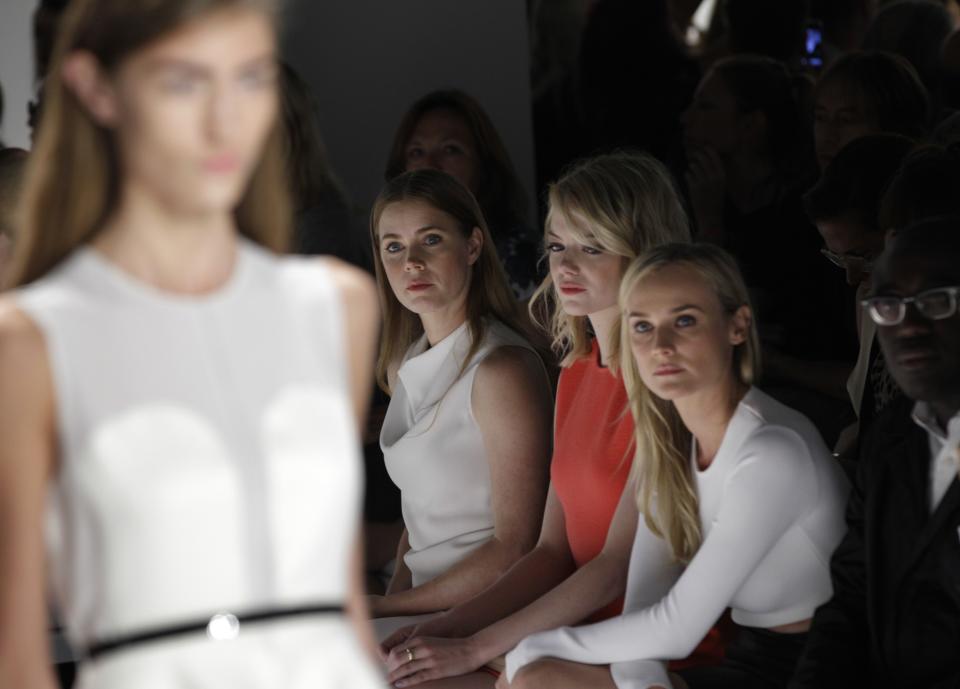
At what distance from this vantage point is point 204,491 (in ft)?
4.36

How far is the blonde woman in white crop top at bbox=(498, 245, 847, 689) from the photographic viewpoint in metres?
2.73

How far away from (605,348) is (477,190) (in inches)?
55.0

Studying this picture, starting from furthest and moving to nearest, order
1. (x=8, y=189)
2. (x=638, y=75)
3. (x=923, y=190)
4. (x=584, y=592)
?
(x=638, y=75)
(x=8, y=189)
(x=923, y=190)
(x=584, y=592)

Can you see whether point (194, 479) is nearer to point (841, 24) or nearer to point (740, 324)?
point (740, 324)

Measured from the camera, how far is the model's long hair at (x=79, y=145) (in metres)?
1.32

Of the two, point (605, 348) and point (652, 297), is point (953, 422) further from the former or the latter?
point (605, 348)

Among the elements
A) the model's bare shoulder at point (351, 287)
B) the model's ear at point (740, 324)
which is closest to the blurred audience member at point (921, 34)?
the model's ear at point (740, 324)

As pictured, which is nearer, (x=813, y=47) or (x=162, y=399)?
(x=162, y=399)

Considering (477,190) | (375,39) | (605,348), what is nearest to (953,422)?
(605,348)

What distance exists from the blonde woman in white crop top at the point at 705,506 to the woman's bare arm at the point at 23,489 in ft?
5.36

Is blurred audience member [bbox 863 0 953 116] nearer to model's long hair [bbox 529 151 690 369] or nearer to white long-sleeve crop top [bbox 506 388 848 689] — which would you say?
model's long hair [bbox 529 151 690 369]

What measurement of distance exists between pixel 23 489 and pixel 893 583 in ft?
5.34

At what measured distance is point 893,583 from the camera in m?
2.49

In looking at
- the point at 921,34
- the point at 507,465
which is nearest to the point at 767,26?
the point at 921,34
